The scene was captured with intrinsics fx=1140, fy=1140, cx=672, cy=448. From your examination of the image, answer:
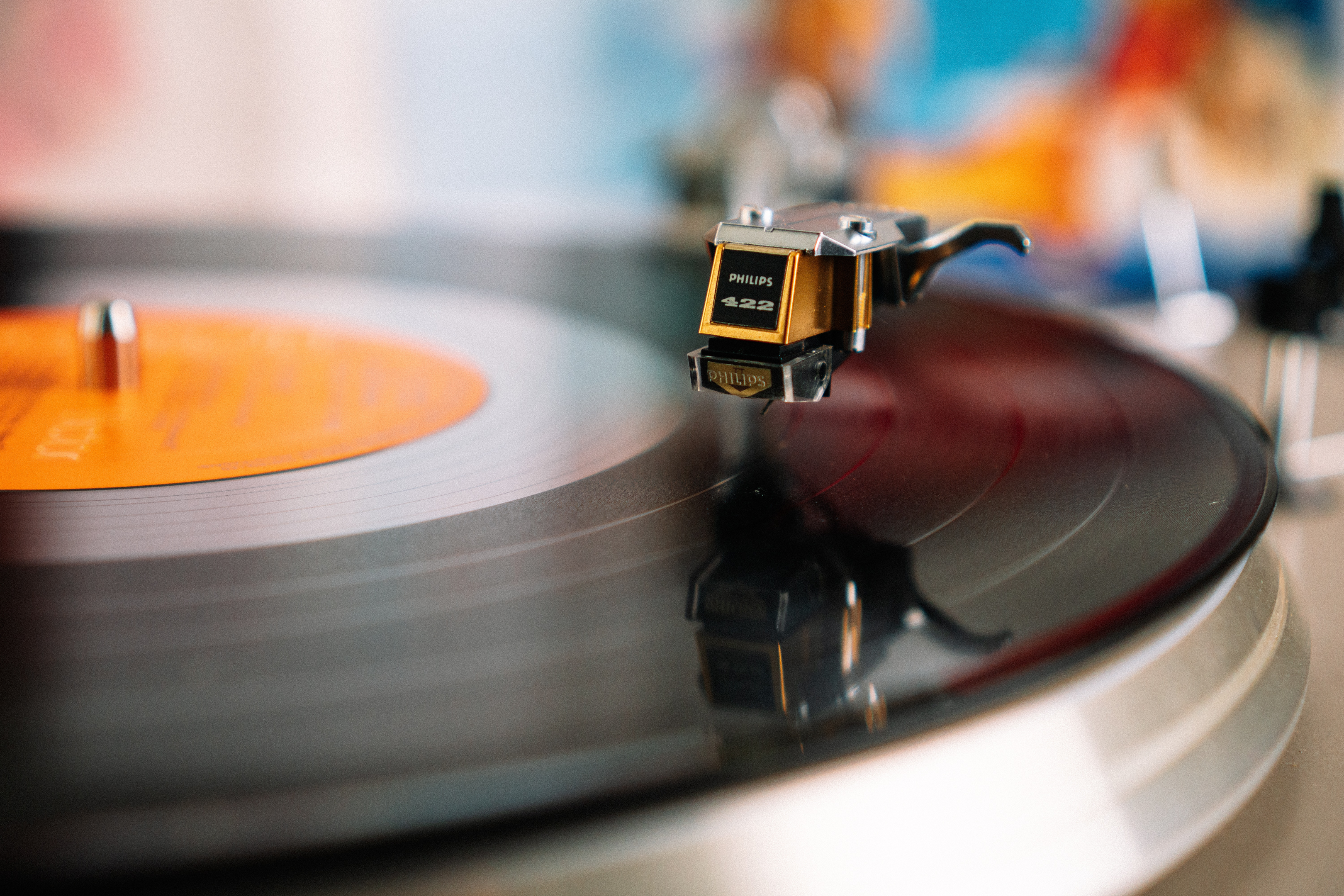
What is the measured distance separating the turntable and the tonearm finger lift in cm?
8

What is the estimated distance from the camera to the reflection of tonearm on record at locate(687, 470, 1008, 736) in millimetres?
401

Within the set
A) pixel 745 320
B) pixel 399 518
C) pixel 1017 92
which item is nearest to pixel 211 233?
pixel 399 518

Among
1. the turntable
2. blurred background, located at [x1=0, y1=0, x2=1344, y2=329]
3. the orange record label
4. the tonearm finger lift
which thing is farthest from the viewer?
blurred background, located at [x1=0, y1=0, x2=1344, y2=329]

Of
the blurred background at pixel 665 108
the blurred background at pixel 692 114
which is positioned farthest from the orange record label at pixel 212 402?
the blurred background at pixel 665 108

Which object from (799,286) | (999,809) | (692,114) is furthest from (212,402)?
(692,114)

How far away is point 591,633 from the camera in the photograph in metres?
0.46

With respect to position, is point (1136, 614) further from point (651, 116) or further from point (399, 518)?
point (651, 116)

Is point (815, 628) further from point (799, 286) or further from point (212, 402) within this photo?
point (212, 402)

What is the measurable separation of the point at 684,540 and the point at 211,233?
1324mm

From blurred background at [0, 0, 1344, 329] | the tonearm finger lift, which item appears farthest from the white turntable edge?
blurred background at [0, 0, 1344, 329]

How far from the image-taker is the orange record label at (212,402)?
0.73 m

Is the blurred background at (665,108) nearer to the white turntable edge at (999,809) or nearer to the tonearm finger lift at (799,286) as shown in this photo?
the tonearm finger lift at (799,286)

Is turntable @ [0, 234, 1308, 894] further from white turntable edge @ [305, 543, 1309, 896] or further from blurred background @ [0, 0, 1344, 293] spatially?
blurred background @ [0, 0, 1344, 293]

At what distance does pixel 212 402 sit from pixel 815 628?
590 mm
